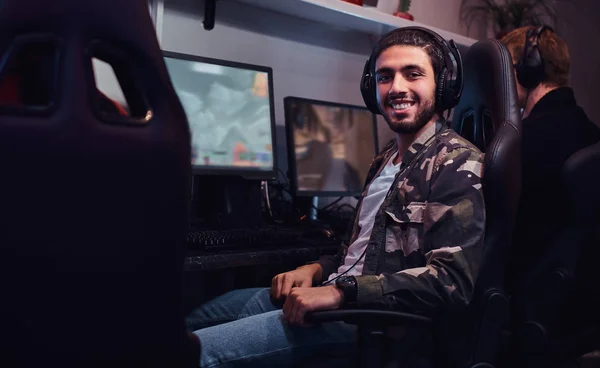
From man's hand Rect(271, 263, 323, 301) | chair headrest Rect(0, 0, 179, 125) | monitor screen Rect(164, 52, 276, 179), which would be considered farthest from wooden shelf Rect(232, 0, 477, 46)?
chair headrest Rect(0, 0, 179, 125)

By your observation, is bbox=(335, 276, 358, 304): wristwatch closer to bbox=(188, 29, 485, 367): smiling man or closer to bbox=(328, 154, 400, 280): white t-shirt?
bbox=(188, 29, 485, 367): smiling man

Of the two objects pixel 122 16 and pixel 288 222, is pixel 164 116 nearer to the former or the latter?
pixel 122 16

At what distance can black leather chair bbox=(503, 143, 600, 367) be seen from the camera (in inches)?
57.7

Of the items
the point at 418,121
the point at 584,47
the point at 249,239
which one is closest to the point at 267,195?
the point at 249,239

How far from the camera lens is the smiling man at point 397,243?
108 centimetres

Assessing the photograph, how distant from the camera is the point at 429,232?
3.71ft

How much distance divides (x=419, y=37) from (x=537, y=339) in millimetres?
839

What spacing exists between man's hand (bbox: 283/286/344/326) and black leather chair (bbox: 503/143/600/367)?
2.20 feet

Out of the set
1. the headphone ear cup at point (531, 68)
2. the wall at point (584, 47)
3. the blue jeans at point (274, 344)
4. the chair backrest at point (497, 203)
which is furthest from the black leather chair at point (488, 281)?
the wall at point (584, 47)

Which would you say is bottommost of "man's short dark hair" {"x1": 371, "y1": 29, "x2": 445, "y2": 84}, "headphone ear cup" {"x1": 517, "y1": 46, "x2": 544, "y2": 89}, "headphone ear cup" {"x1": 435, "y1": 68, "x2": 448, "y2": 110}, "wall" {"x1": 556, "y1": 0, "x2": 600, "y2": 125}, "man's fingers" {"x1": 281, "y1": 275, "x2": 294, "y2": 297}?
"man's fingers" {"x1": 281, "y1": 275, "x2": 294, "y2": 297}

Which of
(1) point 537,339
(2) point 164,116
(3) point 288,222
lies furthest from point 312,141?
(2) point 164,116

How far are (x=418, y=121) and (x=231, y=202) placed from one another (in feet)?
2.34

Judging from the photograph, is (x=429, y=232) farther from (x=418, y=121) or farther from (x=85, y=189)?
(x=85, y=189)

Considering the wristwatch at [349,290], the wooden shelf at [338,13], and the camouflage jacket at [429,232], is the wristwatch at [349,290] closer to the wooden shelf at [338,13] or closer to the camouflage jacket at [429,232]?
the camouflage jacket at [429,232]
